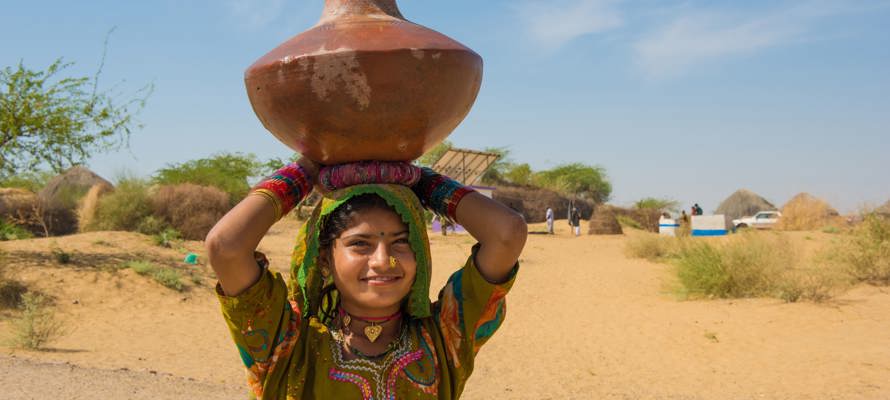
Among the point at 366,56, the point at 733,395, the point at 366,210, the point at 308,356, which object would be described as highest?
the point at 366,56

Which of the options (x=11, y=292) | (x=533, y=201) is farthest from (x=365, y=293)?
(x=533, y=201)

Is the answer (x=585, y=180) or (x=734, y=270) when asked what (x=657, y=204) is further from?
(x=734, y=270)

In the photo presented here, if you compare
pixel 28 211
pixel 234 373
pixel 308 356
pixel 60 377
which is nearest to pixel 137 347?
pixel 234 373

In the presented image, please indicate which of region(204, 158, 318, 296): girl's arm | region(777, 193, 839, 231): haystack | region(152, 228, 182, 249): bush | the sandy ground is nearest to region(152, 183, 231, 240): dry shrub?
region(152, 228, 182, 249): bush

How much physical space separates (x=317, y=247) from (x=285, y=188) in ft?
0.63

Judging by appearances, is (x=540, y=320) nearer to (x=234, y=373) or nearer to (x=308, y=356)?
(x=234, y=373)

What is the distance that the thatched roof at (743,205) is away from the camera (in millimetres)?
41125

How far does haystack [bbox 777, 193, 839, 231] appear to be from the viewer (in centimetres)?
2953

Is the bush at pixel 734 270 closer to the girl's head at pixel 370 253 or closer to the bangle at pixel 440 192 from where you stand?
the bangle at pixel 440 192

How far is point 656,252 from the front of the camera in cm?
1952

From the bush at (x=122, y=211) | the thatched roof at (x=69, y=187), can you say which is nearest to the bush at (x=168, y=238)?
the bush at (x=122, y=211)

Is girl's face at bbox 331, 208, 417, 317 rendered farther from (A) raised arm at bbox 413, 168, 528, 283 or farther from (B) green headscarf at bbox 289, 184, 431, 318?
(A) raised arm at bbox 413, 168, 528, 283

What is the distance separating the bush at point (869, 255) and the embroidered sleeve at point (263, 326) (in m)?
13.5

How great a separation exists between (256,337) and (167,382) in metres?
5.16
